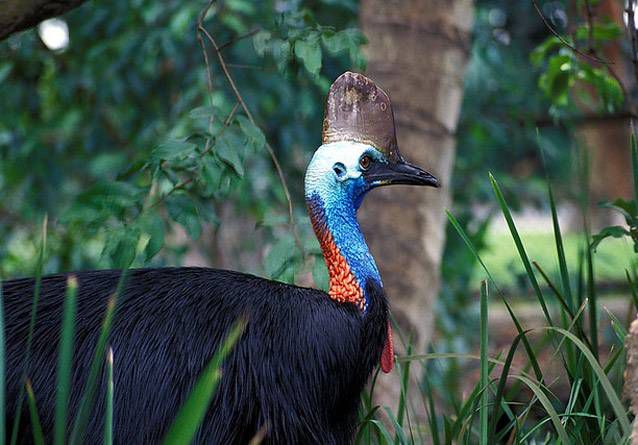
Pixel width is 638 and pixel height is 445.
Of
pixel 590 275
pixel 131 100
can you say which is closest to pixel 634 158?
pixel 590 275

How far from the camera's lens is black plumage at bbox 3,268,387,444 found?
1.66m

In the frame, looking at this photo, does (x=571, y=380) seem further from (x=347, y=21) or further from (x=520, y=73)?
(x=520, y=73)

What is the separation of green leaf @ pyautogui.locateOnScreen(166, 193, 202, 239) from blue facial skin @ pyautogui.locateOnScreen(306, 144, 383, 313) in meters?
0.39

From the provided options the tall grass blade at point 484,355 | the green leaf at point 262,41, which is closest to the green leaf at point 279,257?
the green leaf at point 262,41

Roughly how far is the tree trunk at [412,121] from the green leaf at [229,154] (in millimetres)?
796

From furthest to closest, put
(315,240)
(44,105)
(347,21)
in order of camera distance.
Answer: (44,105)
(347,21)
(315,240)

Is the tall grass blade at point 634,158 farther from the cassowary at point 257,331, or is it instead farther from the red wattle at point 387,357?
the red wattle at point 387,357

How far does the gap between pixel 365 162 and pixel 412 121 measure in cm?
106

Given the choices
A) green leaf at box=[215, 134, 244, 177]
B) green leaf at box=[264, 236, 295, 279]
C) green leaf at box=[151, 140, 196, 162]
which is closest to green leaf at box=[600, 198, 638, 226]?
green leaf at box=[264, 236, 295, 279]

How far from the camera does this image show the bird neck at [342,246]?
1806mm

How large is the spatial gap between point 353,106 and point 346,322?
38 cm

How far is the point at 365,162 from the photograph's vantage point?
6.10ft

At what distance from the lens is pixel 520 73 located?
5.09 m

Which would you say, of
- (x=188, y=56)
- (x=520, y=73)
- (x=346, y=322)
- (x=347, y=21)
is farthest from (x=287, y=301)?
(x=520, y=73)
